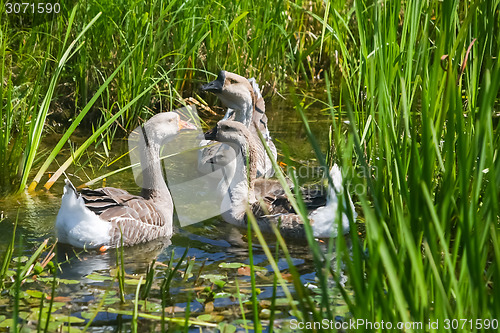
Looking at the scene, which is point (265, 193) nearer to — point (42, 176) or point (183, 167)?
point (183, 167)

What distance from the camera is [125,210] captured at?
17.2 ft

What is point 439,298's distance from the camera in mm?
2174

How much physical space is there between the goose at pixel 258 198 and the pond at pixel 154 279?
15 centimetres

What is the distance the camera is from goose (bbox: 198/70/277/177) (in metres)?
6.99

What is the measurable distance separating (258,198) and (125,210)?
3.66 feet

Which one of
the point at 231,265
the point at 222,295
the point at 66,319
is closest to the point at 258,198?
the point at 231,265

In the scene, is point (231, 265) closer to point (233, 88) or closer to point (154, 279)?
point (154, 279)

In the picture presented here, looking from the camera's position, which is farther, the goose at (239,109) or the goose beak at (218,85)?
the goose beak at (218,85)

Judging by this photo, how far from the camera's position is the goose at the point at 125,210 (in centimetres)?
482

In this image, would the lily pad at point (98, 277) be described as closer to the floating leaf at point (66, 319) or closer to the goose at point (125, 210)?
the goose at point (125, 210)

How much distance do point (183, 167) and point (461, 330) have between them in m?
5.33

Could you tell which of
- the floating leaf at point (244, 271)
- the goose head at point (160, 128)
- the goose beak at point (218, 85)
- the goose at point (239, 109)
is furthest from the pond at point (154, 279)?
the goose beak at point (218, 85)

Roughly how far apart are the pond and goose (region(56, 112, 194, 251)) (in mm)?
108

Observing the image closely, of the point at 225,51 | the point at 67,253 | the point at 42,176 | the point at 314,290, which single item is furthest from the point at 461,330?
the point at 225,51
